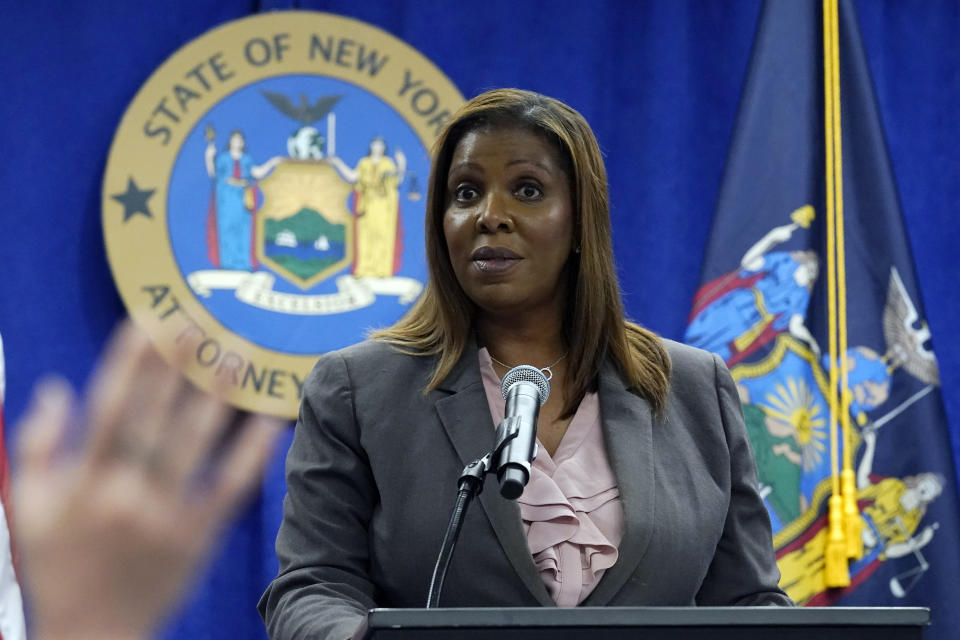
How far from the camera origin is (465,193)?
2270 mm

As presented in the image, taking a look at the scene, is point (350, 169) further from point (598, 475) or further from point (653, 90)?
point (598, 475)

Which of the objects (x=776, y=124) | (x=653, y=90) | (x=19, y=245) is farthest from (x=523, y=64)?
(x=19, y=245)

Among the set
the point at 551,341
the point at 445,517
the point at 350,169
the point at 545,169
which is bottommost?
the point at 445,517

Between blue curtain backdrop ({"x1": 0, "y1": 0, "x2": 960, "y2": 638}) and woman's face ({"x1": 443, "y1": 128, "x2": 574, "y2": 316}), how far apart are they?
5.50ft

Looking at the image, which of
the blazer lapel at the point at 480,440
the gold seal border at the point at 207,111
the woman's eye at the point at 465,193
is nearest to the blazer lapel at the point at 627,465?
the blazer lapel at the point at 480,440

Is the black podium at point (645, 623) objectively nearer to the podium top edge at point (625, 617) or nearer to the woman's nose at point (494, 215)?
the podium top edge at point (625, 617)

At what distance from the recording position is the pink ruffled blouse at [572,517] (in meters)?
2.05

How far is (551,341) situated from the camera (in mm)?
2348

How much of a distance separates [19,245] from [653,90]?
1779 mm

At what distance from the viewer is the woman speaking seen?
205cm

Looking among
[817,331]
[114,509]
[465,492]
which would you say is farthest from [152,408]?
[817,331]

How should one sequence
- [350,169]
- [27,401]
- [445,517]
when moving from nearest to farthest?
[445,517] < [27,401] < [350,169]

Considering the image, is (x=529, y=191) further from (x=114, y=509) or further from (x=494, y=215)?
(x=114, y=509)

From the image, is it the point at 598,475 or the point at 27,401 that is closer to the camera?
the point at 598,475
